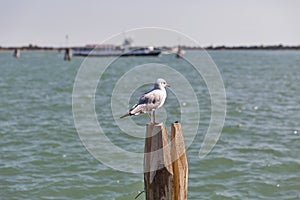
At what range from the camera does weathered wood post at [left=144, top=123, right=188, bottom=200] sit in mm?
5234

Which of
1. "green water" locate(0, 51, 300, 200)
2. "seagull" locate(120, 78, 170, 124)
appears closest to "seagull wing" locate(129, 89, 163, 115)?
"seagull" locate(120, 78, 170, 124)

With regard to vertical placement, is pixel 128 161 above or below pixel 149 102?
below

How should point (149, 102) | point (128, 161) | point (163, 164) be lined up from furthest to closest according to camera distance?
point (128, 161)
point (149, 102)
point (163, 164)

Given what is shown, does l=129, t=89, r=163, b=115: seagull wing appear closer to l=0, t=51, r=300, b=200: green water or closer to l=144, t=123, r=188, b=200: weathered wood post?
l=144, t=123, r=188, b=200: weathered wood post

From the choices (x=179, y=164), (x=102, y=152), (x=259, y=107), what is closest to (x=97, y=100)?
(x=259, y=107)

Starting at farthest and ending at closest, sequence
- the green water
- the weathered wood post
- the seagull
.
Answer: the green water < the seagull < the weathered wood post

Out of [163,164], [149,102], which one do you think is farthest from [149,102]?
[163,164]

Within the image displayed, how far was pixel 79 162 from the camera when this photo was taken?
12688 mm

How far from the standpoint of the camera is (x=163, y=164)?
5.25 m

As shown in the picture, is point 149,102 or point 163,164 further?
Result: point 149,102

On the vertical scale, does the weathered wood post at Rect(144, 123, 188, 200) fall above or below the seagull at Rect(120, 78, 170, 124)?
below

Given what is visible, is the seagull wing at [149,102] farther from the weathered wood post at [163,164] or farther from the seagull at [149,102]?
the weathered wood post at [163,164]

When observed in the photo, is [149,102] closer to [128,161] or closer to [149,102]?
[149,102]

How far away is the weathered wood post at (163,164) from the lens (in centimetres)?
523
